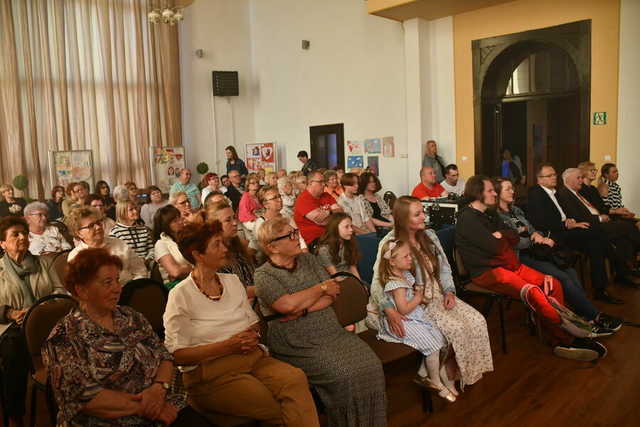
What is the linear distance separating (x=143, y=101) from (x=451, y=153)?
6953 millimetres

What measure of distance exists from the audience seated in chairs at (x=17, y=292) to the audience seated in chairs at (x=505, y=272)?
3.05m

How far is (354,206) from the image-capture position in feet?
20.5

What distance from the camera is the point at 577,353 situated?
3979 millimetres

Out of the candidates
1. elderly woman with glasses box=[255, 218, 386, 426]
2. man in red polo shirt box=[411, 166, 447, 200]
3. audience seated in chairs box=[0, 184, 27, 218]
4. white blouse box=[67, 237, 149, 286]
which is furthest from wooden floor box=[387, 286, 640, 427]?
audience seated in chairs box=[0, 184, 27, 218]

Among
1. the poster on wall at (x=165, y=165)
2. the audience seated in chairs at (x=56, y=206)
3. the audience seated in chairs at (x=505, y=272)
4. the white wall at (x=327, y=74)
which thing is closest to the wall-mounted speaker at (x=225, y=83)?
the white wall at (x=327, y=74)

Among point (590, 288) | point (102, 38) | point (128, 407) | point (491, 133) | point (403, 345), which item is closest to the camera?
point (128, 407)

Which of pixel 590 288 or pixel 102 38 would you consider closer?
pixel 590 288

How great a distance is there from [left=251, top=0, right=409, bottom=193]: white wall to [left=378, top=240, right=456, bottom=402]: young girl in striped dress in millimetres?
7537

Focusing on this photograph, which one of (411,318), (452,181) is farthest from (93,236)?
(452,181)

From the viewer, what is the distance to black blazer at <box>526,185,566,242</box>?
18.4ft

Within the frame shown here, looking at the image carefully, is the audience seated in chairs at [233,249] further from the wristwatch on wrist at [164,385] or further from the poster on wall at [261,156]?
the poster on wall at [261,156]

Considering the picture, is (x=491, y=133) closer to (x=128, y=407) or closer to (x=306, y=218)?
(x=306, y=218)

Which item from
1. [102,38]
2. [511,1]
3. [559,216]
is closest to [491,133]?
[511,1]

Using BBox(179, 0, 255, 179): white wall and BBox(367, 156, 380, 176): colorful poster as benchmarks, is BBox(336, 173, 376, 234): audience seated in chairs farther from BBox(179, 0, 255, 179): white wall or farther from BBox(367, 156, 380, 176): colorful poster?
BBox(179, 0, 255, 179): white wall
